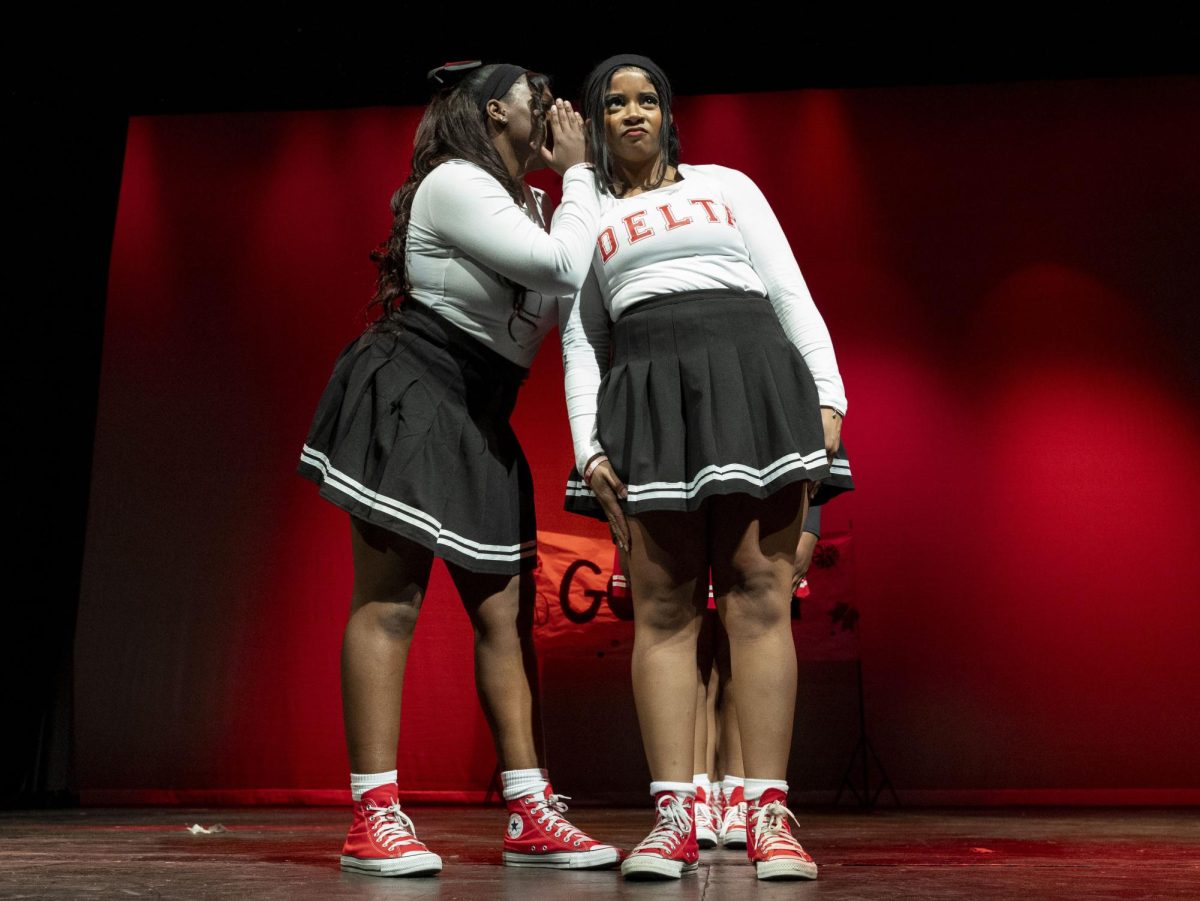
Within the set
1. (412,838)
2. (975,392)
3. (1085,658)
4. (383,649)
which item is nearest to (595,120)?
(383,649)

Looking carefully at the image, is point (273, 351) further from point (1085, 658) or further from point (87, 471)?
point (1085, 658)

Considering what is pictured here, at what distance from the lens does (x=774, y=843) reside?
66.3 inches

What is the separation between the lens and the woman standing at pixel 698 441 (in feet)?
5.85

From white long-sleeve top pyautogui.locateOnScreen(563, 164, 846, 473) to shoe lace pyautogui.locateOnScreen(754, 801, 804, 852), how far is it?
1.91 ft

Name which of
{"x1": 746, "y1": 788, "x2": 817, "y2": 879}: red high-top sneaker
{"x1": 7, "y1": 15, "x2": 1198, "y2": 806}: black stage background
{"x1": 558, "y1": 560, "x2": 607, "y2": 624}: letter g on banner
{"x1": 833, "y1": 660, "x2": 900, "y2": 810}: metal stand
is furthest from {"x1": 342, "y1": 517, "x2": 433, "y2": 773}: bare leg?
{"x1": 7, "y1": 15, "x2": 1198, "y2": 806}: black stage background

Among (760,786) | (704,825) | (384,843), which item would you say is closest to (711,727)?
(704,825)

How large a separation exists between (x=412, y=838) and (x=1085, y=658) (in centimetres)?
311

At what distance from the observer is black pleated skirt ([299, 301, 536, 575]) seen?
1.89 metres

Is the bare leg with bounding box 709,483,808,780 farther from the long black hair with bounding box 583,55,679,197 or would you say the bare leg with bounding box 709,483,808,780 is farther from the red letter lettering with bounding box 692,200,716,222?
the long black hair with bounding box 583,55,679,197

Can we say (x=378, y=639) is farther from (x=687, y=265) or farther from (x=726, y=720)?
(x=726, y=720)

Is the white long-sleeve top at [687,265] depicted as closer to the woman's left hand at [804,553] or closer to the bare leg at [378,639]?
the bare leg at [378,639]

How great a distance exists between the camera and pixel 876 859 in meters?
2.00

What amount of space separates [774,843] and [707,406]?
629 millimetres

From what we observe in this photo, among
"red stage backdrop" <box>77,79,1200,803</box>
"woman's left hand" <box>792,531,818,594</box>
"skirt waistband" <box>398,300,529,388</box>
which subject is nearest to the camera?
"skirt waistband" <box>398,300,529,388</box>
